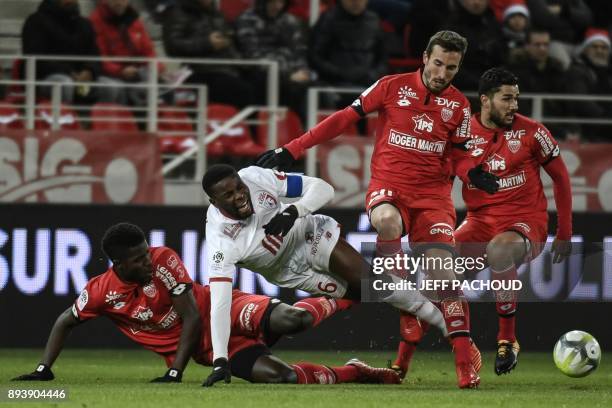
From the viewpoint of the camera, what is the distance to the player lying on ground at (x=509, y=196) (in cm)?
1006

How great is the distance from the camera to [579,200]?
41.9ft

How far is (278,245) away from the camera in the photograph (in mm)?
9164

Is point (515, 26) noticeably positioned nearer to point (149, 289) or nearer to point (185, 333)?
point (149, 289)

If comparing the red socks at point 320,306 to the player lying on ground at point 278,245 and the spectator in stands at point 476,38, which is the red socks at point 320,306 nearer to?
the player lying on ground at point 278,245

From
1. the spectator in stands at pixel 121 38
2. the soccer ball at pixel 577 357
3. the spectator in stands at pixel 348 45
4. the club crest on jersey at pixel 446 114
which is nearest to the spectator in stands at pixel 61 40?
the spectator in stands at pixel 121 38

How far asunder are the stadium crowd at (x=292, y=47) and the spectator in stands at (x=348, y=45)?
0.01m

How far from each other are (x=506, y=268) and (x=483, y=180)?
0.86m

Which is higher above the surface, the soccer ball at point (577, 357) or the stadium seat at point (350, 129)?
the stadium seat at point (350, 129)

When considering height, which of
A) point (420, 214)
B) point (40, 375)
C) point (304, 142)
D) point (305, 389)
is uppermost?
point (304, 142)

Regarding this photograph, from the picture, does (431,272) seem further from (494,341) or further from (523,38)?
(523,38)

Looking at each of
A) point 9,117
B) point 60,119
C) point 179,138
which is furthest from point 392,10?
point 9,117

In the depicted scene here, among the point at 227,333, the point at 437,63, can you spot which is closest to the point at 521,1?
the point at 437,63

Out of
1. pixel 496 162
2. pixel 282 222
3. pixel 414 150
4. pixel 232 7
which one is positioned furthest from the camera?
pixel 232 7

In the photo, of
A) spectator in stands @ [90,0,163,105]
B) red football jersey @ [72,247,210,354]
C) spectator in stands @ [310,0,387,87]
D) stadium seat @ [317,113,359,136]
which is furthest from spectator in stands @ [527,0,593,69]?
red football jersey @ [72,247,210,354]
